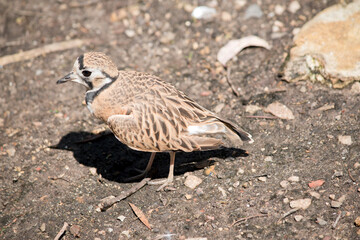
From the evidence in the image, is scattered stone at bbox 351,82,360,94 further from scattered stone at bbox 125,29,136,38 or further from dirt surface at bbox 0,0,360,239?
scattered stone at bbox 125,29,136,38

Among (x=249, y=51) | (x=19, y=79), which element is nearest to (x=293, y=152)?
(x=249, y=51)

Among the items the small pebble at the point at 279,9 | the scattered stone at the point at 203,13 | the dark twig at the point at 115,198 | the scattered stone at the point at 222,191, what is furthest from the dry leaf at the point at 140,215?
the small pebble at the point at 279,9

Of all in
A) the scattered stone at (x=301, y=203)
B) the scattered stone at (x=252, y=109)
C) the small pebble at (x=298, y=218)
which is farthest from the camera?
the scattered stone at (x=252, y=109)

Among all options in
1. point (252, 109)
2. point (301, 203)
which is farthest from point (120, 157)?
point (301, 203)

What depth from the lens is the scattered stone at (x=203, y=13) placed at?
316 inches

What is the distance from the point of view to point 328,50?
6562 millimetres

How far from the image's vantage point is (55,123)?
6.82m

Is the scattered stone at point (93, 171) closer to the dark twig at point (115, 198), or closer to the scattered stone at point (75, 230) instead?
the dark twig at point (115, 198)

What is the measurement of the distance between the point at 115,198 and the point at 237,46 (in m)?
3.65

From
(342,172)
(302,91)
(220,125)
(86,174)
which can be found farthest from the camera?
(302,91)

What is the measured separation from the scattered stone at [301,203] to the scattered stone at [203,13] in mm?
4352

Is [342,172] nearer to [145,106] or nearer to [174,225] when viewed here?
[174,225]

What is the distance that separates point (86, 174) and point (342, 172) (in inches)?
143

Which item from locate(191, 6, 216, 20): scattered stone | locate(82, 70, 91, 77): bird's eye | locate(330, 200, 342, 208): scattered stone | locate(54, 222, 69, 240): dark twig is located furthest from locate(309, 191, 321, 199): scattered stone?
locate(191, 6, 216, 20): scattered stone
